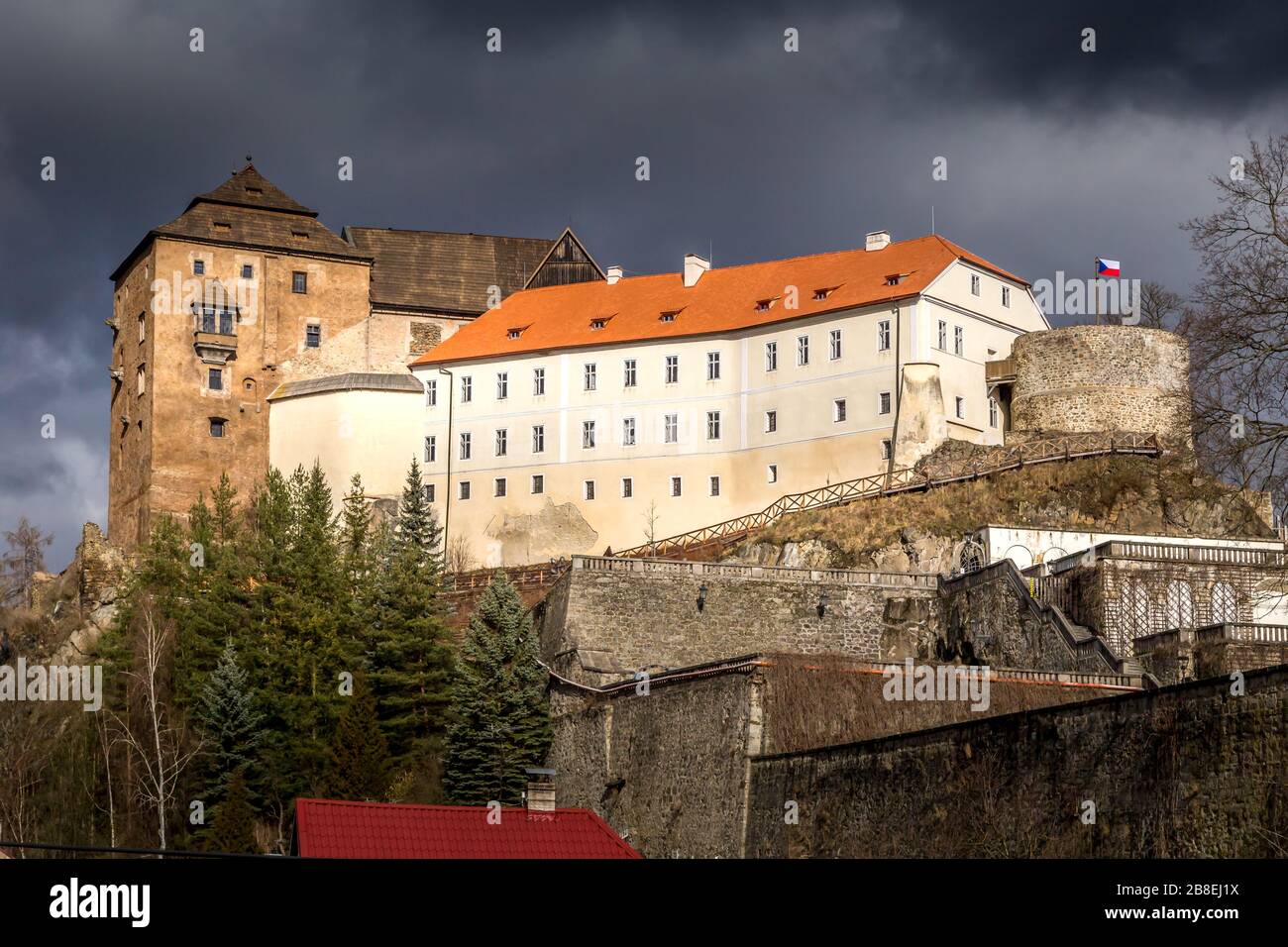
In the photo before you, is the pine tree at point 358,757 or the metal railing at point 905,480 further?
the metal railing at point 905,480

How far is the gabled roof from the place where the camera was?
7944 cm

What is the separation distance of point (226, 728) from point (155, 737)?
2927mm

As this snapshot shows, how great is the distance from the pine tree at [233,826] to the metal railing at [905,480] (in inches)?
818

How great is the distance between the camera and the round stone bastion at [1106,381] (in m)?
65.4

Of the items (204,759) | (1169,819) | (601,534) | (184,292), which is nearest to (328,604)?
(204,759)

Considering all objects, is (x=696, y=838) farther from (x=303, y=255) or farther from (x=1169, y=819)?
(x=303, y=255)

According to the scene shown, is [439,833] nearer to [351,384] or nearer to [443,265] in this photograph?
[351,384]

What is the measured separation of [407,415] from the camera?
7581 centimetres

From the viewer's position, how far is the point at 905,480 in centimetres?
6319

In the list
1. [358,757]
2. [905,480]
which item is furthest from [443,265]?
[358,757]

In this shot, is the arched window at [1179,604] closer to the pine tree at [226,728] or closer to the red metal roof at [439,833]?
the red metal roof at [439,833]

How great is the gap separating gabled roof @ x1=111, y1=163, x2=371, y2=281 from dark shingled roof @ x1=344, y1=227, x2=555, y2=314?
191 cm

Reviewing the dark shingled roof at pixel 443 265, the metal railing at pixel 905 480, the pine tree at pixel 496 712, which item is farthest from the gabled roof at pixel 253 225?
the pine tree at pixel 496 712

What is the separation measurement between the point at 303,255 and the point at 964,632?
43225 millimetres
